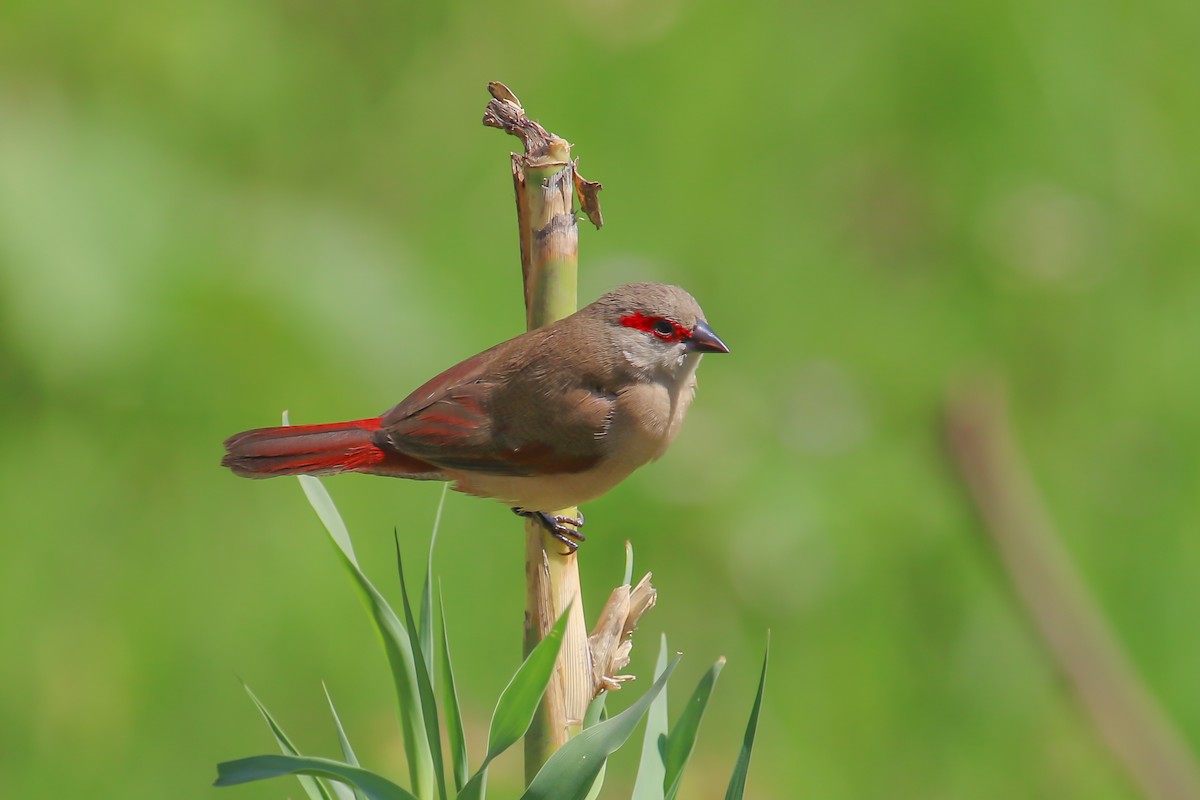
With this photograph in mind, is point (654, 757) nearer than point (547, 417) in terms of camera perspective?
Yes

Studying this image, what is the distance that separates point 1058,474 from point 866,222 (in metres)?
1.15

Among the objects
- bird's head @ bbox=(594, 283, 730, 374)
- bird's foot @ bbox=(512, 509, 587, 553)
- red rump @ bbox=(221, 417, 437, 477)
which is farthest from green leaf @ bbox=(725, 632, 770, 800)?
Answer: bird's head @ bbox=(594, 283, 730, 374)

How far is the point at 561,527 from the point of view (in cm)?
214

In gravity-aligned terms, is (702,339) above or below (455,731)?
above

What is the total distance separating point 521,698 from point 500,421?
99 cm

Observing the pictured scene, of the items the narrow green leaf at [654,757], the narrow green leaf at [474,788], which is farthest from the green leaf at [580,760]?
the narrow green leaf at [654,757]

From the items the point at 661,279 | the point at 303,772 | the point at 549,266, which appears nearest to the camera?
the point at 303,772

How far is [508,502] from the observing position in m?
2.36

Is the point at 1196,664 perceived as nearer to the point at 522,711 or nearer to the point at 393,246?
the point at 393,246

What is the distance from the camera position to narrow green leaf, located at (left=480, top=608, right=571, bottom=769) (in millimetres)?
1379

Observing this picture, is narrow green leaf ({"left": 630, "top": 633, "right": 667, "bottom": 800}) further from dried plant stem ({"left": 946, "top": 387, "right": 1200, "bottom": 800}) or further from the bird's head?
the bird's head

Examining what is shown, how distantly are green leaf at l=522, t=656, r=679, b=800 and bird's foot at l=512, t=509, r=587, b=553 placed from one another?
0.64 meters

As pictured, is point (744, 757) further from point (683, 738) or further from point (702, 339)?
point (702, 339)

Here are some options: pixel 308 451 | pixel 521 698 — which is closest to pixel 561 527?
pixel 308 451
